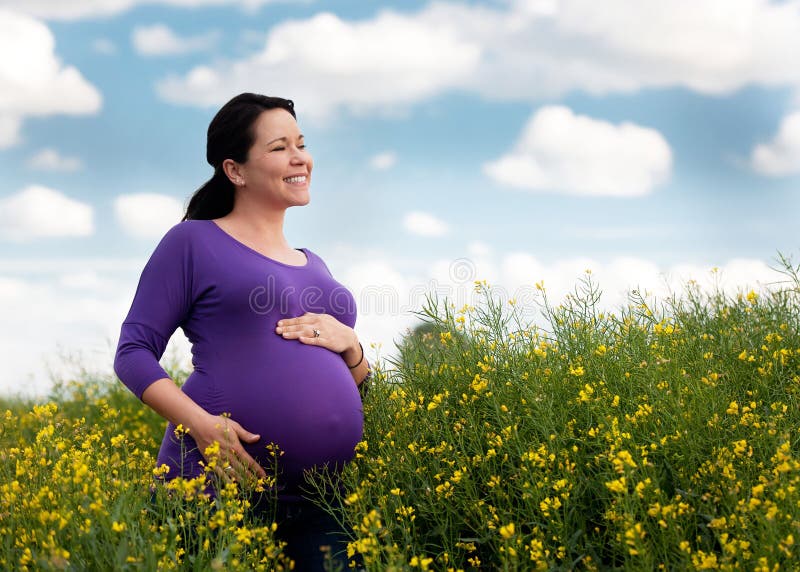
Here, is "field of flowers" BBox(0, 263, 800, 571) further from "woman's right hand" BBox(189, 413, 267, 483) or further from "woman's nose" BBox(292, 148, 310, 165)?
"woman's nose" BBox(292, 148, 310, 165)

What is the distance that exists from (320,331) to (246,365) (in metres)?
0.39

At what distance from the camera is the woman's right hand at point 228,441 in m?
3.13

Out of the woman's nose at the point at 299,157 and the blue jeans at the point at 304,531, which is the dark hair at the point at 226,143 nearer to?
the woman's nose at the point at 299,157

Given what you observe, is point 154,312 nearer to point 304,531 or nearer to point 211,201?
point 211,201

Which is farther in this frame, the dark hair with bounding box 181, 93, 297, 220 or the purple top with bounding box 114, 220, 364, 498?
the dark hair with bounding box 181, 93, 297, 220

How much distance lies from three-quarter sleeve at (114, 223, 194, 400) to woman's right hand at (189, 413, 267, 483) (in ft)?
0.97

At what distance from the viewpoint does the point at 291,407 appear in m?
3.32

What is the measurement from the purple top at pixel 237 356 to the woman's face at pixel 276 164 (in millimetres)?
389

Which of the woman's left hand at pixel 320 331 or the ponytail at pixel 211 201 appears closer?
the woman's left hand at pixel 320 331

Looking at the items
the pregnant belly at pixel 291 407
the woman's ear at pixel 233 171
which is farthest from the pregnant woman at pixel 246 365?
the woman's ear at pixel 233 171

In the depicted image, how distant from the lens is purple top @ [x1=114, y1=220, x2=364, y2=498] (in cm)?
331

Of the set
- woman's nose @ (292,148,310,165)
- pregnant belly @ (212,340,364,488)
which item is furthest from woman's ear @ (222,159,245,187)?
pregnant belly @ (212,340,364,488)

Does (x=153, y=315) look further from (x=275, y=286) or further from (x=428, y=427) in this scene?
(x=428, y=427)

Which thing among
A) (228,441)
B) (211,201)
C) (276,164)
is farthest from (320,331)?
(211,201)
